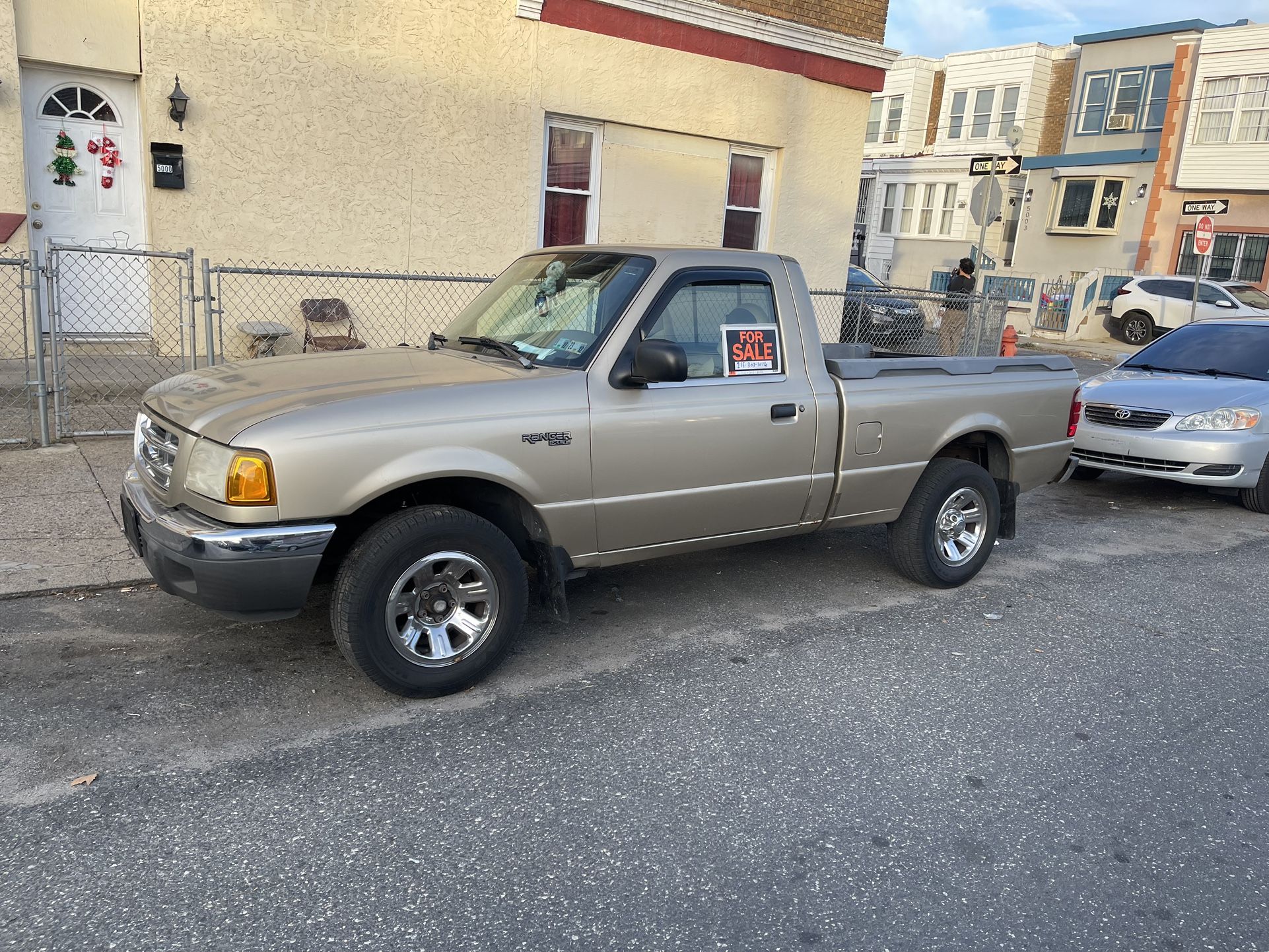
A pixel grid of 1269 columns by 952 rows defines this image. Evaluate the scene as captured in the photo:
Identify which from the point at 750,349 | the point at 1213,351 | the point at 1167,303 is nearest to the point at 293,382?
the point at 750,349

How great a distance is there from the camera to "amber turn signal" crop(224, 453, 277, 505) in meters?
3.61

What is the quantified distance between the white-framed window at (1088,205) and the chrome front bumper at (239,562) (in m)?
33.1

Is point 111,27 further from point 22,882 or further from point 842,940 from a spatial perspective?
point 842,940

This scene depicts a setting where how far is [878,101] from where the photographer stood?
41312mm

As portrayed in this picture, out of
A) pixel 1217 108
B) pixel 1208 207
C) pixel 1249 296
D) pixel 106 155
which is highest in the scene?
pixel 1217 108

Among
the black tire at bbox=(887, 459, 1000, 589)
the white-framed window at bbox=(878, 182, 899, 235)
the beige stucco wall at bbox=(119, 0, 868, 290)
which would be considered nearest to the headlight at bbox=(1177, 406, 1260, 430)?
the black tire at bbox=(887, 459, 1000, 589)

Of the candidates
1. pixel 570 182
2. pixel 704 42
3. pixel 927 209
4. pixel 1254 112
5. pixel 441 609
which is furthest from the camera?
pixel 927 209

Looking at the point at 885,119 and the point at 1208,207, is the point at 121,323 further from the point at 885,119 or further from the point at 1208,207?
the point at 885,119

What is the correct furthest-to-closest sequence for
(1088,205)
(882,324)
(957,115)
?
(957,115), (1088,205), (882,324)

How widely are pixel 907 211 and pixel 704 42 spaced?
28610 millimetres

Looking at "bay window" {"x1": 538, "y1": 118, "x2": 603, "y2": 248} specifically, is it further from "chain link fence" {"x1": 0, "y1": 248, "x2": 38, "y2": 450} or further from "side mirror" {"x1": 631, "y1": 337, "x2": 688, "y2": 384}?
"side mirror" {"x1": 631, "y1": 337, "x2": 688, "y2": 384}

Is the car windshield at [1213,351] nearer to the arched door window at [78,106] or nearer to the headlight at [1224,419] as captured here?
the headlight at [1224,419]

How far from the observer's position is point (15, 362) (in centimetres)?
915

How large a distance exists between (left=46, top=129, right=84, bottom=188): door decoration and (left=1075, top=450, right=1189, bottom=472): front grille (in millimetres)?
9500
